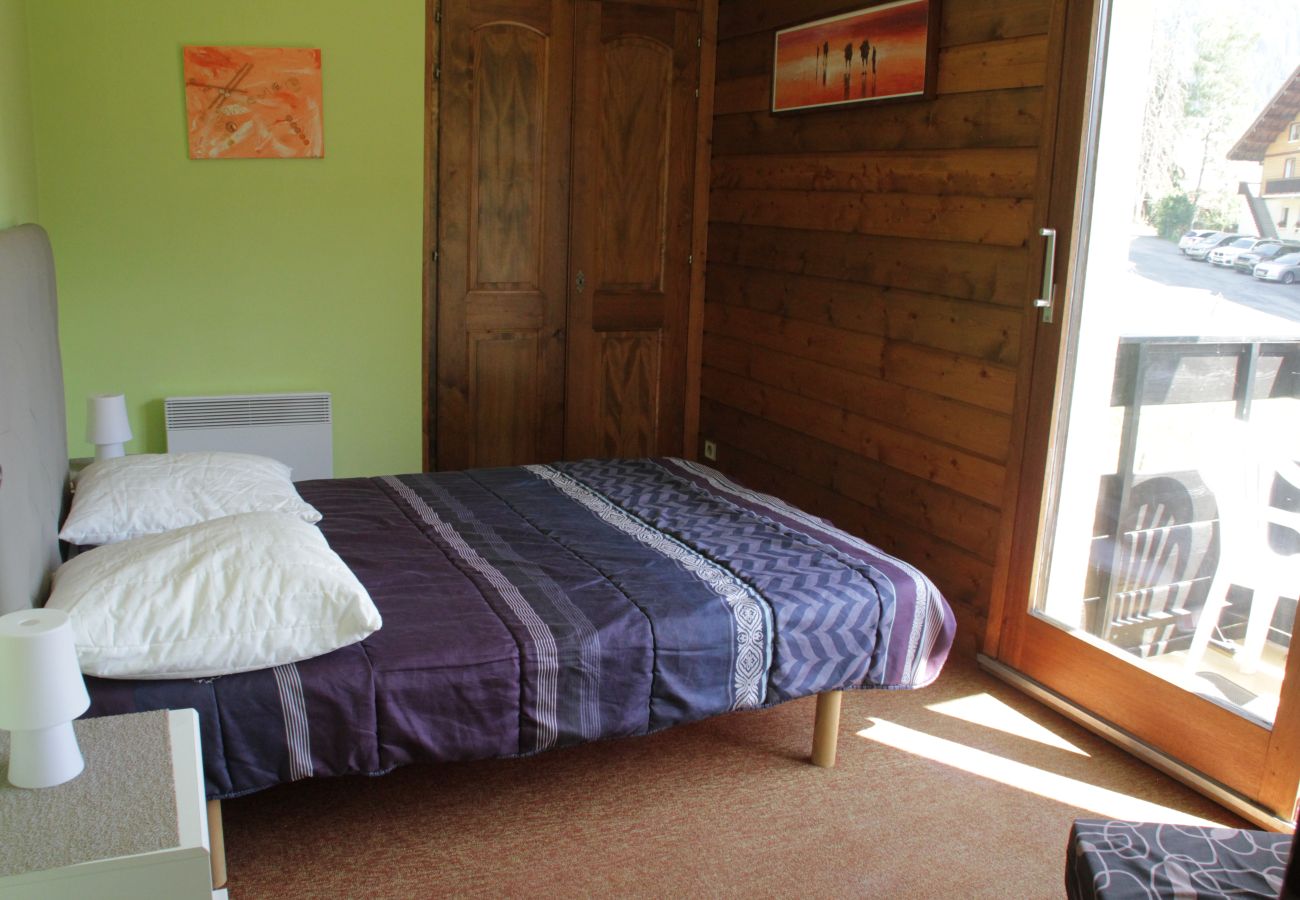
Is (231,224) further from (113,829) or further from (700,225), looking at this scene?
(113,829)

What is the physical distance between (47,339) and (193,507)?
1.91 feet

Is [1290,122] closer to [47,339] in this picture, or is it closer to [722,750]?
[722,750]

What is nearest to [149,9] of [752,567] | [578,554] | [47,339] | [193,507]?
[47,339]

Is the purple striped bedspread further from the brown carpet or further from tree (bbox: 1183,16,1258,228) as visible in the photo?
tree (bbox: 1183,16,1258,228)

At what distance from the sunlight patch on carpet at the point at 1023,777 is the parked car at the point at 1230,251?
1.29 m

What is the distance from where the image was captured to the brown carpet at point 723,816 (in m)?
2.30

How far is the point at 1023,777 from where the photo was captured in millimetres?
2797

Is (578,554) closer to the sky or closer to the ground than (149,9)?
closer to the ground

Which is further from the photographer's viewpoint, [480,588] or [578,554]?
[578,554]

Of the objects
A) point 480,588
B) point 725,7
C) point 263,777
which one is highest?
point 725,7

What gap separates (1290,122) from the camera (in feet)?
8.19

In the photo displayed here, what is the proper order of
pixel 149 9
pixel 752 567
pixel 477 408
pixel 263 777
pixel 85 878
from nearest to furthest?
1. pixel 85 878
2. pixel 263 777
3. pixel 752 567
4. pixel 149 9
5. pixel 477 408

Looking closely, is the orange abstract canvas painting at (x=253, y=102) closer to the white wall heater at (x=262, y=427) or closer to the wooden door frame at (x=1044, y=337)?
the white wall heater at (x=262, y=427)

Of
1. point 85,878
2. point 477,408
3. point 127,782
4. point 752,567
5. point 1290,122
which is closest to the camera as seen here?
point 85,878
